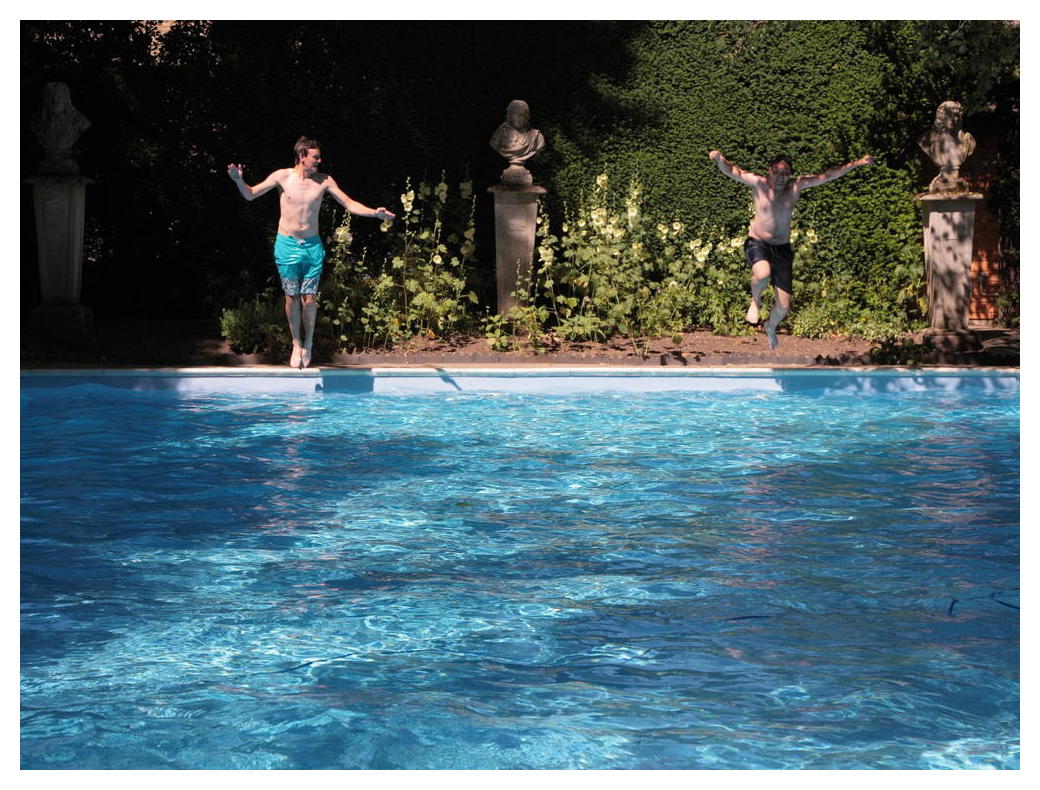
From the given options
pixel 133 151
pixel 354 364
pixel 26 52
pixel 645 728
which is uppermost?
pixel 26 52

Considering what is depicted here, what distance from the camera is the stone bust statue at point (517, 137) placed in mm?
13445

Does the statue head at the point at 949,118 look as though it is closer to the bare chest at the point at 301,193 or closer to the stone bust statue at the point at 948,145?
the stone bust statue at the point at 948,145

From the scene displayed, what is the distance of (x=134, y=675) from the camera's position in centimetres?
493

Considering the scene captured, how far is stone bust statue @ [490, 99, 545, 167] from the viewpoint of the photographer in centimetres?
1345

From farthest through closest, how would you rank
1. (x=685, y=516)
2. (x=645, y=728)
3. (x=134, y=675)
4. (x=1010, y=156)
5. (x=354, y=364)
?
(x=1010, y=156) → (x=354, y=364) → (x=685, y=516) → (x=134, y=675) → (x=645, y=728)

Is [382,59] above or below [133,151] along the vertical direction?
above

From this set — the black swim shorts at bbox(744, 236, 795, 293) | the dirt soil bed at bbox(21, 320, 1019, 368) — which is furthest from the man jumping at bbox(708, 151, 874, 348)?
the dirt soil bed at bbox(21, 320, 1019, 368)

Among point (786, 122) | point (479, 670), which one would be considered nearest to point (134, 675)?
point (479, 670)

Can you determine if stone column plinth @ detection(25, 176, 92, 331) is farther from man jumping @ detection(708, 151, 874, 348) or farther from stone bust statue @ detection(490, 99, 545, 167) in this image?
man jumping @ detection(708, 151, 874, 348)

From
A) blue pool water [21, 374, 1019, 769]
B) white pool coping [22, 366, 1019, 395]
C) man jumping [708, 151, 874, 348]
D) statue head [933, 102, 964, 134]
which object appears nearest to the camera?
blue pool water [21, 374, 1019, 769]

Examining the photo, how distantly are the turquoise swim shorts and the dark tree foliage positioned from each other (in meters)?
2.60

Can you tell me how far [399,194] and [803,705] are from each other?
1038 centimetres

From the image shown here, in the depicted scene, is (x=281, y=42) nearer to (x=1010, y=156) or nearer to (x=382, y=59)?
(x=382, y=59)

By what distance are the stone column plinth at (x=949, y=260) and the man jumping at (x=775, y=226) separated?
2179mm
